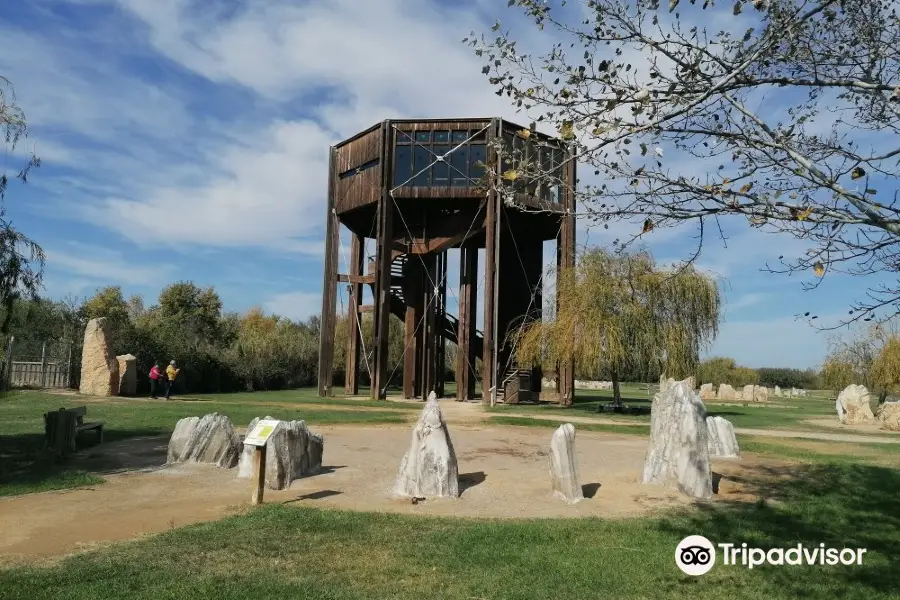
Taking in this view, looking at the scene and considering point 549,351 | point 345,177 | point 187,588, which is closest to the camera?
point 187,588

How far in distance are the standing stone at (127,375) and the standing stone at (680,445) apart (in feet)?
84.0

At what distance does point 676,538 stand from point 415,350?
93.0 ft

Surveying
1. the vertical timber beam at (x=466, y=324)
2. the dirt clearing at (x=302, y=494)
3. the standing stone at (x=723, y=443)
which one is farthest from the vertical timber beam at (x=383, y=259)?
the standing stone at (x=723, y=443)

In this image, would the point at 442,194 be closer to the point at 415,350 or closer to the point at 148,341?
the point at 415,350

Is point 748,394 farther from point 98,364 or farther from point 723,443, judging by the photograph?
point 98,364

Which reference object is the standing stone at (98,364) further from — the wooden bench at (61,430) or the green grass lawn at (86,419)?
the wooden bench at (61,430)

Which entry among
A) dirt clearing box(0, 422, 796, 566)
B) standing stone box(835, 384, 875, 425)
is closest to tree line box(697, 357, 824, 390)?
standing stone box(835, 384, 875, 425)

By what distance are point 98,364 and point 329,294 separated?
10581 mm

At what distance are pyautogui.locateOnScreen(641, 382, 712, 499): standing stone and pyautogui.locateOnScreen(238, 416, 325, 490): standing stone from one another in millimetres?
5196

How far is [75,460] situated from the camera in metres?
11.7

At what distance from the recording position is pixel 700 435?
10141 mm

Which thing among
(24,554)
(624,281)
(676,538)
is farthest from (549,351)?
(24,554)

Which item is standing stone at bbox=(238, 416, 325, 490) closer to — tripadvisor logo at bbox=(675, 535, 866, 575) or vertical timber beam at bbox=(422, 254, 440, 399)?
tripadvisor logo at bbox=(675, 535, 866, 575)

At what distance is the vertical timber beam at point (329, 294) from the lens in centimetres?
3406
